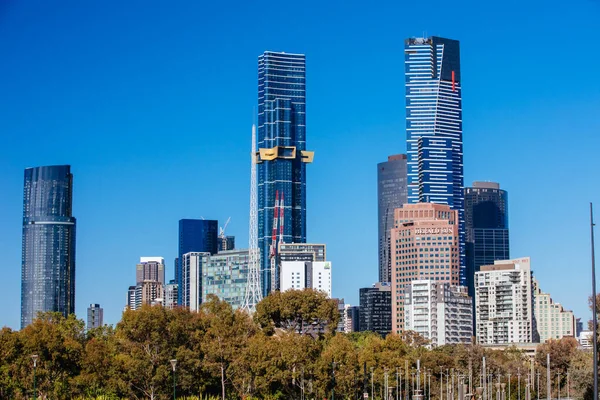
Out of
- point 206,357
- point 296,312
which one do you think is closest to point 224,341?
point 206,357

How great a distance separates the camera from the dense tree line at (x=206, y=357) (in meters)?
92.2

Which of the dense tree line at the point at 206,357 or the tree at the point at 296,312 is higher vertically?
the tree at the point at 296,312

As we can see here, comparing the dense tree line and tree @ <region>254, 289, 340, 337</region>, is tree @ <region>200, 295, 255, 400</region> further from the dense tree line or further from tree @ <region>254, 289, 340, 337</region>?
tree @ <region>254, 289, 340, 337</region>

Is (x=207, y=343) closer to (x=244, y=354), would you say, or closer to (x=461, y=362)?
(x=244, y=354)

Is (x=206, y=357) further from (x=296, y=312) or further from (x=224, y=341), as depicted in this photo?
(x=296, y=312)

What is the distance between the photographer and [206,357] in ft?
339

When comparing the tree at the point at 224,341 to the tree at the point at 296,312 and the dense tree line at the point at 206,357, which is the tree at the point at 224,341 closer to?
the dense tree line at the point at 206,357

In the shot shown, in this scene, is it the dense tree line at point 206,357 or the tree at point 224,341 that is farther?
the tree at point 224,341


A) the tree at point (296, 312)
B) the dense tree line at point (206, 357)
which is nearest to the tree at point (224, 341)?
the dense tree line at point (206, 357)

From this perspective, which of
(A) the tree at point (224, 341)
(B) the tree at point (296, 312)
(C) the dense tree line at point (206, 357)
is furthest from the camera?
(B) the tree at point (296, 312)

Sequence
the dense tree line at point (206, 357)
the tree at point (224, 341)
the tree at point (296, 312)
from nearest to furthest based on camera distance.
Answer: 1. the dense tree line at point (206, 357)
2. the tree at point (224, 341)
3. the tree at point (296, 312)

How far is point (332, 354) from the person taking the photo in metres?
107

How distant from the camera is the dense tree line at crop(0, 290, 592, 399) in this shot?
9219 cm

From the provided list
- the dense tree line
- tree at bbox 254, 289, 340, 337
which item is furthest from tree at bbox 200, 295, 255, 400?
tree at bbox 254, 289, 340, 337
